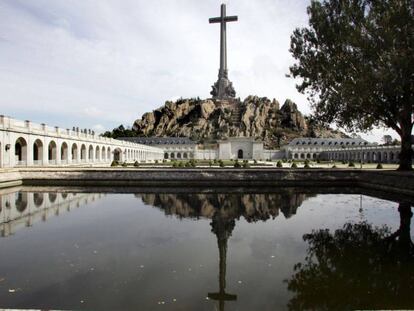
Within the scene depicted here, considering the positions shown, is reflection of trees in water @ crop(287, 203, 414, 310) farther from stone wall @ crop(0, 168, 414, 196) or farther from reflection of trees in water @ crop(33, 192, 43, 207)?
stone wall @ crop(0, 168, 414, 196)

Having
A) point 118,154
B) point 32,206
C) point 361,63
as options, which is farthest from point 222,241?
point 118,154

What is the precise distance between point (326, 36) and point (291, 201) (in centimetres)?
1645

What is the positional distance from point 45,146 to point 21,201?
24.9 metres

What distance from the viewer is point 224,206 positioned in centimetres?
1862

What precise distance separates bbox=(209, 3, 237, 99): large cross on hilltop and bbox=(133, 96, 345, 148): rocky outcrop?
468cm

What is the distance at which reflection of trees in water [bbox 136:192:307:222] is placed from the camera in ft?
53.5

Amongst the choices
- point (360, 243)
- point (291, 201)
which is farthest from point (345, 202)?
point (360, 243)

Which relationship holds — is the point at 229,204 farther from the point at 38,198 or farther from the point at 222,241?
the point at 38,198

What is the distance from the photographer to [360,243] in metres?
11.1

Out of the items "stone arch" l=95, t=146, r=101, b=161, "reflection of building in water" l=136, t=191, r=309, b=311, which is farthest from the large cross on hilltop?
"reflection of building in water" l=136, t=191, r=309, b=311

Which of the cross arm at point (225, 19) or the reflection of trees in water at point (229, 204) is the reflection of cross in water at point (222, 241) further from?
the cross arm at point (225, 19)

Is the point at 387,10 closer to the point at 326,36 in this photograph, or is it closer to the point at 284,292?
the point at 326,36

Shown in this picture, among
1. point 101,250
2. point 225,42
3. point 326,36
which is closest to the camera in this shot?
point 101,250

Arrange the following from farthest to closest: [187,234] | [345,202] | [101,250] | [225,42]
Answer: [225,42] < [345,202] < [187,234] < [101,250]
